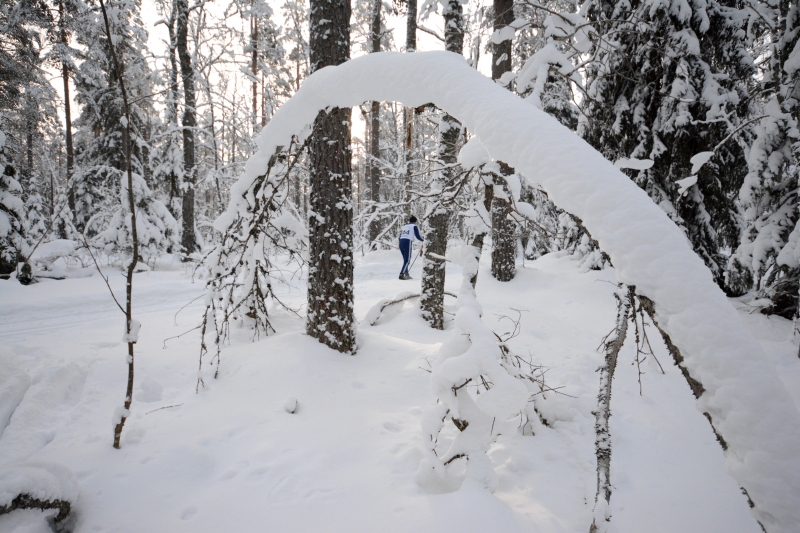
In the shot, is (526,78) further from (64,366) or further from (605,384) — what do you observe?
(64,366)

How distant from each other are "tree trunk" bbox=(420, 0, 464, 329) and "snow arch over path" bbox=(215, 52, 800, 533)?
3551 mm

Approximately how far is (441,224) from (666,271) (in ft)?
14.7

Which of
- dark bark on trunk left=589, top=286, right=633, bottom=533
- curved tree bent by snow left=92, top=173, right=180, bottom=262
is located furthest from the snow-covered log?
curved tree bent by snow left=92, top=173, right=180, bottom=262

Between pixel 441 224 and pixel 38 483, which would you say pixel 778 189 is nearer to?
pixel 441 224

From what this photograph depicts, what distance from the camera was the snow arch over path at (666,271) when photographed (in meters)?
1.03

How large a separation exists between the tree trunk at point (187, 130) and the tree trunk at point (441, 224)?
762cm

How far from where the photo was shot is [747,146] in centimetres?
661

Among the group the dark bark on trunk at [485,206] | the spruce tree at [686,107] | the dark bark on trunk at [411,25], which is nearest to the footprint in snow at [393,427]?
the dark bark on trunk at [485,206]

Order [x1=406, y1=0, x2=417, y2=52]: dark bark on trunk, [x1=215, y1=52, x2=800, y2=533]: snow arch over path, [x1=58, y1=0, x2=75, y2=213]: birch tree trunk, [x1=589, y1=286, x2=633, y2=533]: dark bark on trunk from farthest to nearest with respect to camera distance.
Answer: [x1=58, y1=0, x2=75, y2=213]: birch tree trunk
[x1=406, y1=0, x2=417, y2=52]: dark bark on trunk
[x1=589, y1=286, x2=633, y2=533]: dark bark on trunk
[x1=215, y1=52, x2=800, y2=533]: snow arch over path

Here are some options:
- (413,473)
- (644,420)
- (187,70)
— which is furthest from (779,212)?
(187,70)

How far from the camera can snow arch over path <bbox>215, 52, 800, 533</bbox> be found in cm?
103

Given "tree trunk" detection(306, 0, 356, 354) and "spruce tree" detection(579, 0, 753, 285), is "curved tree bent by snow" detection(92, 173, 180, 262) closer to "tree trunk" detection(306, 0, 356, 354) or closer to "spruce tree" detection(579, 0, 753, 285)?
"tree trunk" detection(306, 0, 356, 354)

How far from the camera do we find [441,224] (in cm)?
561

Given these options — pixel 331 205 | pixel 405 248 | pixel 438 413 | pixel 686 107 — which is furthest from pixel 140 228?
pixel 686 107
